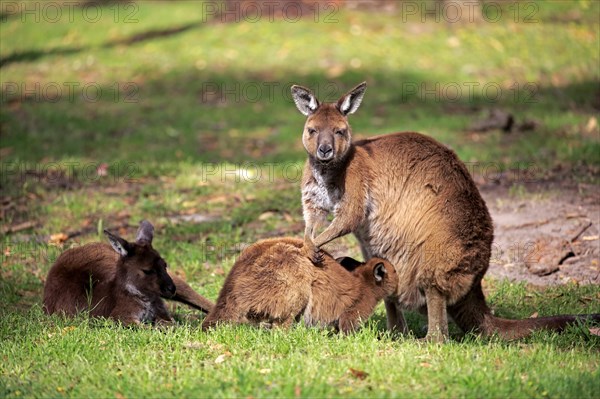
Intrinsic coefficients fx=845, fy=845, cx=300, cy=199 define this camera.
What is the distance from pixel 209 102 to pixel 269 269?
29.8 feet

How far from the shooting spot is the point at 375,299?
6328 millimetres

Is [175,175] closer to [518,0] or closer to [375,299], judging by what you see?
[375,299]

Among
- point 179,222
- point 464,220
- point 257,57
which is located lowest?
point 179,222

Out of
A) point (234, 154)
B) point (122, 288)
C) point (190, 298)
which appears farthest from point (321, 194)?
point (234, 154)

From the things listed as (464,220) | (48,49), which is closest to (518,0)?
(48,49)

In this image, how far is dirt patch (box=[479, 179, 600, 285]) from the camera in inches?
303

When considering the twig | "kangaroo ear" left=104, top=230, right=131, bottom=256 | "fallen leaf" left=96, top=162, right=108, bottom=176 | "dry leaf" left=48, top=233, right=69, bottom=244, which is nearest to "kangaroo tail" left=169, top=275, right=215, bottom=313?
"kangaroo ear" left=104, top=230, right=131, bottom=256

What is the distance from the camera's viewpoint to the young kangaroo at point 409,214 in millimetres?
6043

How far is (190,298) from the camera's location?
7.07 m

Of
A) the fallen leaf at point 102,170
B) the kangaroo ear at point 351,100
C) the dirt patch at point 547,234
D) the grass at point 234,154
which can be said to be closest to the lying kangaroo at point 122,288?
the grass at point 234,154

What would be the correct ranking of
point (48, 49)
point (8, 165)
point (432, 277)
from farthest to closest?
point (48, 49) < point (8, 165) < point (432, 277)

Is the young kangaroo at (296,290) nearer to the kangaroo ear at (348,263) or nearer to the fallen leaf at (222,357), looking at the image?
the kangaroo ear at (348,263)

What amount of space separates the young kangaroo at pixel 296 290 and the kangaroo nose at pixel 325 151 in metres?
0.71

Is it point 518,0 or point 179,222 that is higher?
point 518,0
